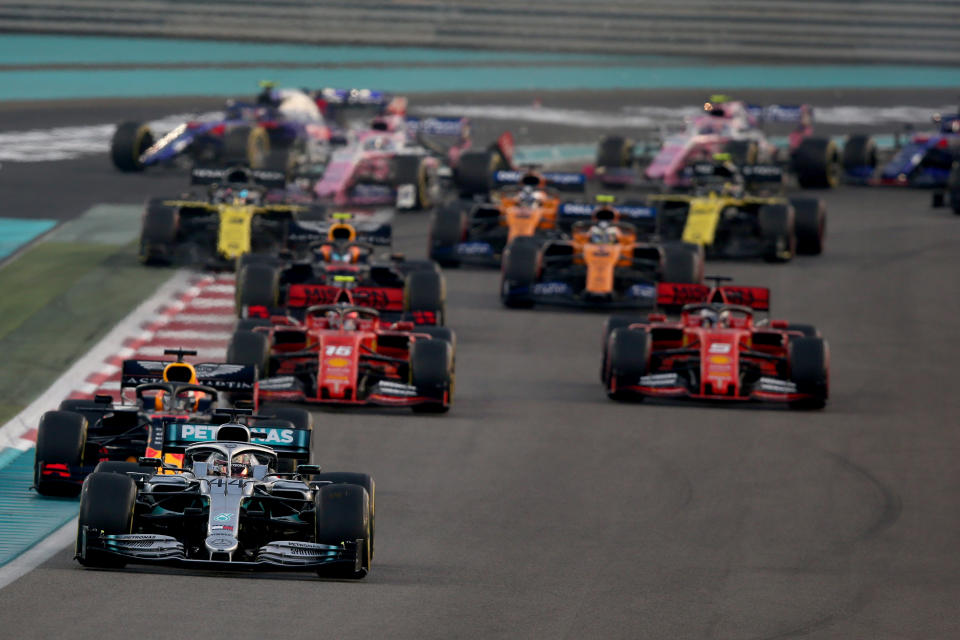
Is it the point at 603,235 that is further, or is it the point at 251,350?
the point at 603,235

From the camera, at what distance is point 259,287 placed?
30.5 meters

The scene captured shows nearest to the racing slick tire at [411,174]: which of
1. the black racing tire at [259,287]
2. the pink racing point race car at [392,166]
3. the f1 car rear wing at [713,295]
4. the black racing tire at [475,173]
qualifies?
the pink racing point race car at [392,166]

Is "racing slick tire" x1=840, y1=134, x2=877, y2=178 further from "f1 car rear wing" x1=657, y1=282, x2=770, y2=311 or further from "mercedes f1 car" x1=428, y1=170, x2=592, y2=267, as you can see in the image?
"f1 car rear wing" x1=657, y1=282, x2=770, y2=311

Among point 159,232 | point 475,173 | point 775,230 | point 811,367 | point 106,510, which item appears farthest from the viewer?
point 475,173

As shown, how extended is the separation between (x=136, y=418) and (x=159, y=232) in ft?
47.6

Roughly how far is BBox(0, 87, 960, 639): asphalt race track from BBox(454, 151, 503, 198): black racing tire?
40.5 ft

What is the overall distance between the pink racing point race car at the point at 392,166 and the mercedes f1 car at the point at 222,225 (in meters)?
5.58

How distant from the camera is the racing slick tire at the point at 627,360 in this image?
2628 centimetres

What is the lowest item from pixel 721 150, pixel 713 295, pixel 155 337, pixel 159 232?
pixel 155 337

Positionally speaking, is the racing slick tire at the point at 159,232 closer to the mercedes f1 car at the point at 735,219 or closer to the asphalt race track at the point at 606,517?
the asphalt race track at the point at 606,517

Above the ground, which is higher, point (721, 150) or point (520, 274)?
point (721, 150)

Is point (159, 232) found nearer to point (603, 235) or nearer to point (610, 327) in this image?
point (603, 235)

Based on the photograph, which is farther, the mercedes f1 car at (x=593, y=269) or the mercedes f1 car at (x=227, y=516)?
the mercedes f1 car at (x=593, y=269)

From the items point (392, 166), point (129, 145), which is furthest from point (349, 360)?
point (129, 145)
